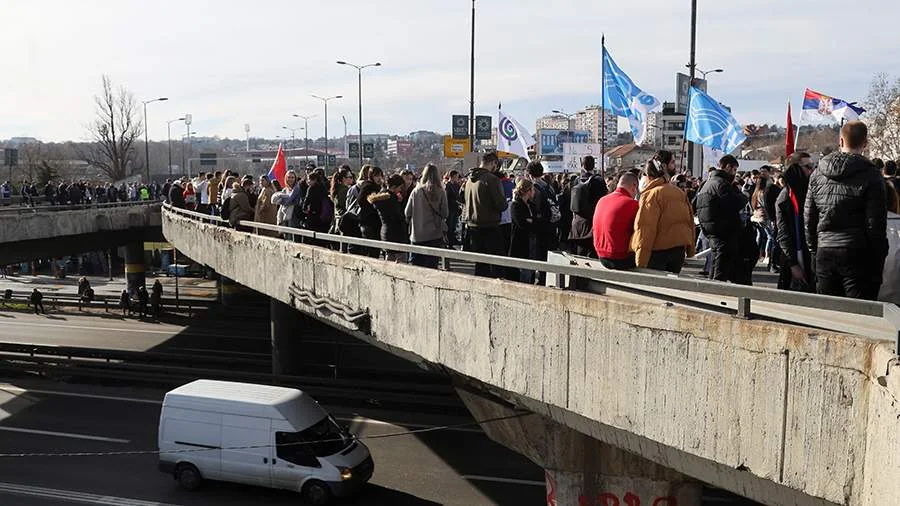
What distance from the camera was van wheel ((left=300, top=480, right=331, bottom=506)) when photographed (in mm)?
17203

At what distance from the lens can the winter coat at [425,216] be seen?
41.5ft

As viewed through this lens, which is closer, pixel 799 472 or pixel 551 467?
pixel 799 472

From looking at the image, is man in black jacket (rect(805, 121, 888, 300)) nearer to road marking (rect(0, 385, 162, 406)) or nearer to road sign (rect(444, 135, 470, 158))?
road marking (rect(0, 385, 162, 406))

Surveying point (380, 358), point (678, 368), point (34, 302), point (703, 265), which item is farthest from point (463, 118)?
point (678, 368)

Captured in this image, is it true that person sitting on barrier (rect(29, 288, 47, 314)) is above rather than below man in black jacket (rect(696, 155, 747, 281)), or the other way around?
below

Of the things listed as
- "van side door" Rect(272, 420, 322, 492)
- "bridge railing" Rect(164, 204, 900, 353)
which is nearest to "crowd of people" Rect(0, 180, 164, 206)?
"van side door" Rect(272, 420, 322, 492)

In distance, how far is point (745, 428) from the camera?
19.5 ft

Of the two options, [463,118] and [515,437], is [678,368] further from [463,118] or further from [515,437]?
[463,118]

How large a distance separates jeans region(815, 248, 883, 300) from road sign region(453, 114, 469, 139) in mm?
40935

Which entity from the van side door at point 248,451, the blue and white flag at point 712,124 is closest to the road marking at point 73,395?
the van side door at point 248,451

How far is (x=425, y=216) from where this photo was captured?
12734 millimetres

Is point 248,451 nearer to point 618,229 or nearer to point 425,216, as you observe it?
point 425,216

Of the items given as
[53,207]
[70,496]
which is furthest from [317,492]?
[53,207]

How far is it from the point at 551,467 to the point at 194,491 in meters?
10.2
